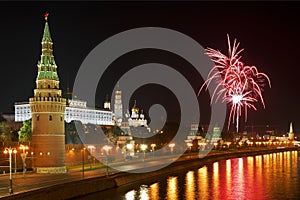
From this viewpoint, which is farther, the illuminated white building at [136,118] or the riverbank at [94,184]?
the illuminated white building at [136,118]

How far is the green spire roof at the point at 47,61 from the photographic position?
45562 mm

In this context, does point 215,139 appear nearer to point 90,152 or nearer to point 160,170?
point 90,152

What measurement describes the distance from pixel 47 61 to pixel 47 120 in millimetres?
5774

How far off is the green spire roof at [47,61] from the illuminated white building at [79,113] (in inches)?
2962

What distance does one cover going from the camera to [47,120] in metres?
44.9

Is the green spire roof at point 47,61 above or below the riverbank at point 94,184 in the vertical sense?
above

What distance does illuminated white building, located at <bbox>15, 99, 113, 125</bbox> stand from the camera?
12094 cm

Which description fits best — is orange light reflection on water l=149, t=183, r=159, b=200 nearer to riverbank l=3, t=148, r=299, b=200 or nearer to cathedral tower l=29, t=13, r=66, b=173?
riverbank l=3, t=148, r=299, b=200

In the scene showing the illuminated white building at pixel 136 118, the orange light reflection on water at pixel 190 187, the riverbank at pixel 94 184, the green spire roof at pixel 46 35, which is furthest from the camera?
the illuminated white building at pixel 136 118

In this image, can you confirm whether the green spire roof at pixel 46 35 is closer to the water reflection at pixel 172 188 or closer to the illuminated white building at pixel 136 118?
the water reflection at pixel 172 188

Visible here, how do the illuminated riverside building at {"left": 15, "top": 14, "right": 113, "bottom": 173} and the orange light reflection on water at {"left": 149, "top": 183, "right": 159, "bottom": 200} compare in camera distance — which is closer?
the orange light reflection on water at {"left": 149, "top": 183, "right": 159, "bottom": 200}

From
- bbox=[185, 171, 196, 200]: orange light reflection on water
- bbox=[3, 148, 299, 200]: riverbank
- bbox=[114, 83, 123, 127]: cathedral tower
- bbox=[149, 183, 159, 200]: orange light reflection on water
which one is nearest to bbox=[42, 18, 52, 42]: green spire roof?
bbox=[3, 148, 299, 200]: riverbank

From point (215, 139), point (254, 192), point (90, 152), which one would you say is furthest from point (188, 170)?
point (215, 139)

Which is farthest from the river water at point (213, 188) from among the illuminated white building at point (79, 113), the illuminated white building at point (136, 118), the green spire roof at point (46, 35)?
the illuminated white building at point (136, 118)
